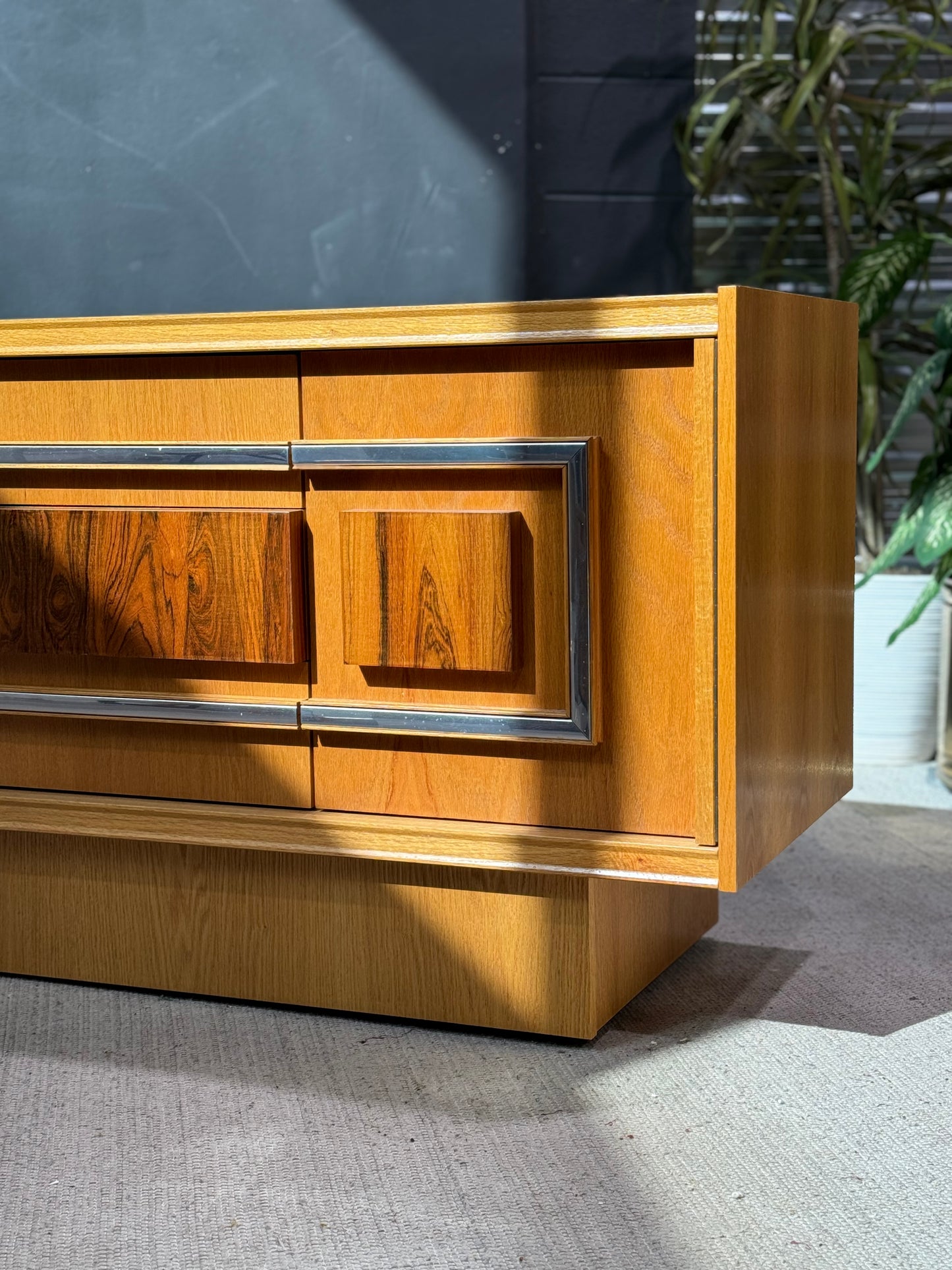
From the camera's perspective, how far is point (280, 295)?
2285 mm

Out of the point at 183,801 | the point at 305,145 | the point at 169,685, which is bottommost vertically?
the point at 183,801

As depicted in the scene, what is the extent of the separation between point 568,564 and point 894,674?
1.55 metres

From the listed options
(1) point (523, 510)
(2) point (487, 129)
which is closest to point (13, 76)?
(2) point (487, 129)

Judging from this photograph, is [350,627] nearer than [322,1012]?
Yes

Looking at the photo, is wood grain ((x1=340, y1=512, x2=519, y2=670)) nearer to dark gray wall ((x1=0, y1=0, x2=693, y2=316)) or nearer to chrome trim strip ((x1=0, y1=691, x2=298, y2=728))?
chrome trim strip ((x1=0, y1=691, x2=298, y2=728))

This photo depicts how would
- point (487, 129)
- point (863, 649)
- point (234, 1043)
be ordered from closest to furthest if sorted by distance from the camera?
point (234, 1043) → point (487, 129) → point (863, 649)

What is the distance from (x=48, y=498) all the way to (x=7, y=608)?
0.12m

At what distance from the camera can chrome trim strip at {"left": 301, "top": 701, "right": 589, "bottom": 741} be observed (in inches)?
49.9

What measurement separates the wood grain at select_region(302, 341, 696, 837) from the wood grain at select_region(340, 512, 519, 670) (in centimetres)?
2

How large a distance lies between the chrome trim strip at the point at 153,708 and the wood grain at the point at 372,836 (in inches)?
3.5

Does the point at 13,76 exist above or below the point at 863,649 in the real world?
above

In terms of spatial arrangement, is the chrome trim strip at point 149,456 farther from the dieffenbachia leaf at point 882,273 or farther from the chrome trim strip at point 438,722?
the dieffenbachia leaf at point 882,273

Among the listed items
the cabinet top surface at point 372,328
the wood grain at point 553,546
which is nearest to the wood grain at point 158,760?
the wood grain at point 553,546

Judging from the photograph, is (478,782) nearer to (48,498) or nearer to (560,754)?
(560,754)
